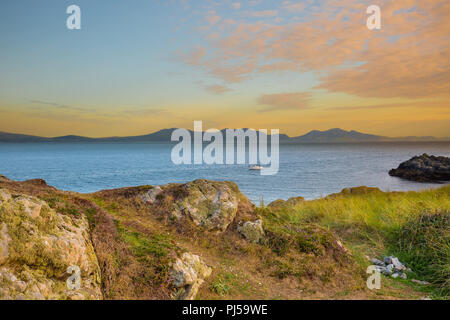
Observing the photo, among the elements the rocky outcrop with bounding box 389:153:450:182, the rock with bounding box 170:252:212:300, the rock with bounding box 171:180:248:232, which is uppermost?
the rock with bounding box 171:180:248:232

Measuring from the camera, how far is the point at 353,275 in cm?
646

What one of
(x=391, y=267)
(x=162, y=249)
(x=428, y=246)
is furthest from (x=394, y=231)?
(x=162, y=249)

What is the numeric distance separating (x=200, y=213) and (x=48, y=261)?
4.20 m

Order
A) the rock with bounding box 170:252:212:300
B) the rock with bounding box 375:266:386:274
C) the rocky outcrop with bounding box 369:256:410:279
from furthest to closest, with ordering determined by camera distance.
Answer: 1. the rock with bounding box 375:266:386:274
2. the rocky outcrop with bounding box 369:256:410:279
3. the rock with bounding box 170:252:212:300

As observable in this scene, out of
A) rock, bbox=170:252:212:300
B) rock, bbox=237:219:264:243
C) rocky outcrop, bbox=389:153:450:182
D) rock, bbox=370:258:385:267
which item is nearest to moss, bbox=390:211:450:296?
rock, bbox=370:258:385:267

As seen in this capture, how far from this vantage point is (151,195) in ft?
26.4

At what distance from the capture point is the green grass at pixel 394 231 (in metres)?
7.20

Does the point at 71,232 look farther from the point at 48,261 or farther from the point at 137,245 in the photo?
the point at 137,245

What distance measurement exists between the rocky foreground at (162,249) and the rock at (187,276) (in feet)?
0.06

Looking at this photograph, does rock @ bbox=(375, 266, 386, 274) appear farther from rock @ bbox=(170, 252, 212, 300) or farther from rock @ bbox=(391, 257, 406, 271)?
rock @ bbox=(170, 252, 212, 300)

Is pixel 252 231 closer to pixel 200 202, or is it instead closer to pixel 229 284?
pixel 200 202

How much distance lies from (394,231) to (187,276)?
8.29 metres

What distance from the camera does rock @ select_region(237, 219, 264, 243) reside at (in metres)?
7.16
